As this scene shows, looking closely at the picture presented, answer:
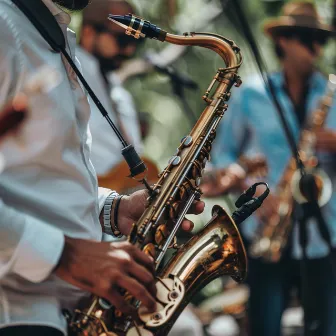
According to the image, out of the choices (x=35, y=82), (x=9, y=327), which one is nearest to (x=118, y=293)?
(x=9, y=327)

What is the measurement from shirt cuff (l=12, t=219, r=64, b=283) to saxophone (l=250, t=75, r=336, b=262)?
3194 mm

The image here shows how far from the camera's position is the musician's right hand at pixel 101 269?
2201mm

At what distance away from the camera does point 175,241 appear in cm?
281

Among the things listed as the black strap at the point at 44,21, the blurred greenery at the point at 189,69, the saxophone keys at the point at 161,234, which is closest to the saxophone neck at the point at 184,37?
the black strap at the point at 44,21

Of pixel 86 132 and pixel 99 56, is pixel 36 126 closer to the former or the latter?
pixel 86 132

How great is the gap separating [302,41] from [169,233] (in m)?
3.29

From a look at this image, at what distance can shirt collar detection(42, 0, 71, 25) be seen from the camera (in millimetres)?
2508

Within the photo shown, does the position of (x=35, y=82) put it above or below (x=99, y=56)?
below

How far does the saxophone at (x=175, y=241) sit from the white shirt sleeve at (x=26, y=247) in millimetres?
266

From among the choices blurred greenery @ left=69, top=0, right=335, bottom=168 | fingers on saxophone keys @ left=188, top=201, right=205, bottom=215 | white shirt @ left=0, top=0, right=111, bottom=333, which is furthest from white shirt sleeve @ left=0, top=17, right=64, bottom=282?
blurred greenery @ left=69, top=0, right=335, bottom=168

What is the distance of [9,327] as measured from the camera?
2.21m

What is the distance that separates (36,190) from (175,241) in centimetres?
66

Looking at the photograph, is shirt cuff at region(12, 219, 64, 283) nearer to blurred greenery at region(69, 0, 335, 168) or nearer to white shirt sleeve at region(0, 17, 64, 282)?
white shirt sleeve at region(0, 17, 64, 282)

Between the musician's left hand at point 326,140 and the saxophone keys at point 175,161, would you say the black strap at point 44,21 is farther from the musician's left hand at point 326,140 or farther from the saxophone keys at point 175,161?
the musician's left hand at point 326,140
